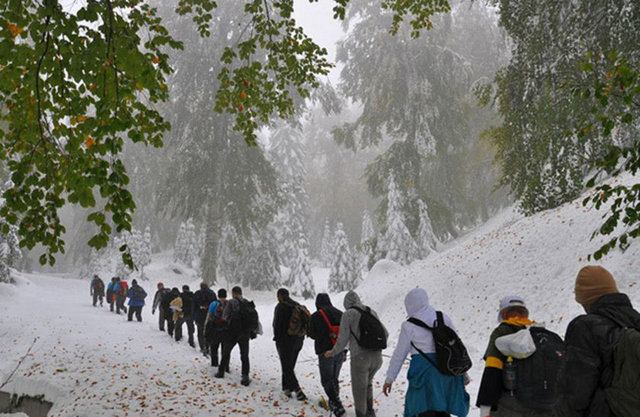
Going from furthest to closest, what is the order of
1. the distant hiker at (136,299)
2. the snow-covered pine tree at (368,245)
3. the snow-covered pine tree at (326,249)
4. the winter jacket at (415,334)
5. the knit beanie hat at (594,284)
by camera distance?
the snow-covered pine tree at (326,249), the snow-covered pine tree at (368,245), the distant hiker at (136,299), the winter jacket at (415,334), the knit beanie hat at (594,284)

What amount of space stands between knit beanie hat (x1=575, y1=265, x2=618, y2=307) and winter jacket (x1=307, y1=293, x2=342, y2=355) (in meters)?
4.16

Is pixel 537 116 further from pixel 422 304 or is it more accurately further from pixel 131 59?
pixel 131 59

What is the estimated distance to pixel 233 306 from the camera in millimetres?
8656

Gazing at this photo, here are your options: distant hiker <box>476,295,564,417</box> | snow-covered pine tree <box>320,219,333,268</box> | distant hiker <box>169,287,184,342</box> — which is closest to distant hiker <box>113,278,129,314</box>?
distant hiker <box>169,287,184,342</box>

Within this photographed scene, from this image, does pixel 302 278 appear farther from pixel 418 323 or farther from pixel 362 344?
pixel 418 323

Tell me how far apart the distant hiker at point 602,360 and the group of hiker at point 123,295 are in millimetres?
15793

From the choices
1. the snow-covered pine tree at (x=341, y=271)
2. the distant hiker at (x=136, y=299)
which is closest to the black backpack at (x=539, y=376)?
the distant hiker at (x=136, y=299)

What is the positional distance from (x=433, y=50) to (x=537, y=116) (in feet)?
57.6

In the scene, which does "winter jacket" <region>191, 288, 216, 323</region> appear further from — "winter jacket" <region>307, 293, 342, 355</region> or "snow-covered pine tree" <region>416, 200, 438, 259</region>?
"snow-covered pine tree" <region>416, 200, 438, 259</region>

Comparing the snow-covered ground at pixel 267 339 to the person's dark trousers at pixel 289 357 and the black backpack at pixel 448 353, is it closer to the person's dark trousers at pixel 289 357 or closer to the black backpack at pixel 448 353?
the person's dark trousers at pixel 289 357

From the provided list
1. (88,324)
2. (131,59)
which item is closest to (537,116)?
(131,59)

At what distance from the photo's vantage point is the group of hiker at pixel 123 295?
17234mm

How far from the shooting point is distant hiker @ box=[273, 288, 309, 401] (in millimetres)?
7539

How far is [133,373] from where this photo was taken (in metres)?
9.16
